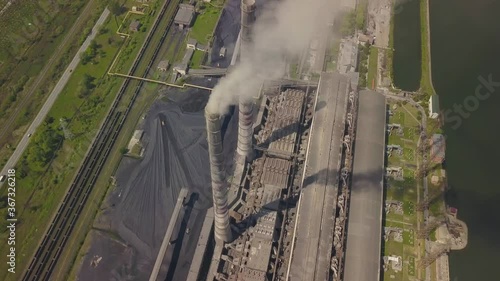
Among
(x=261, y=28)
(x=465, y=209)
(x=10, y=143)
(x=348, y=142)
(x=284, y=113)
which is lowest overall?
(x=10, y=143)

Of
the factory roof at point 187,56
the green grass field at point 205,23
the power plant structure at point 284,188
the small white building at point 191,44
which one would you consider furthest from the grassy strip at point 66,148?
the power plant structure at point 284,188

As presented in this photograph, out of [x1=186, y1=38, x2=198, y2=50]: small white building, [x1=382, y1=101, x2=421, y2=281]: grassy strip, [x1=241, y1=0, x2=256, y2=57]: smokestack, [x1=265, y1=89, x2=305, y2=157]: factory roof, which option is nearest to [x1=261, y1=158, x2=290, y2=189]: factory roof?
[x1=265, y1=89, x2=305, y2=157]: factory roof

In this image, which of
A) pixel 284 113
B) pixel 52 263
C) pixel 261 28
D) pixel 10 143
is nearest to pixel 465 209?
pixel 284 113

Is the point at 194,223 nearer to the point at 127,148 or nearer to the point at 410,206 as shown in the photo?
the point at 127,148

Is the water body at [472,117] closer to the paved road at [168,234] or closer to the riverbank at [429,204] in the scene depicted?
the riverbank at [429,204]

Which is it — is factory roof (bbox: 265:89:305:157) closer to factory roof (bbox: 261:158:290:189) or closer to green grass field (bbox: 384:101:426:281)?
factory roof (bbox: 261:158:290:189)
